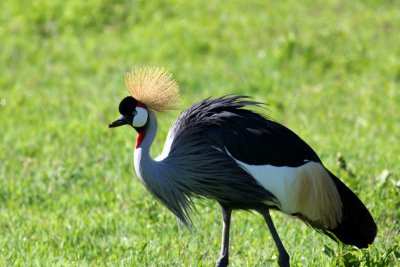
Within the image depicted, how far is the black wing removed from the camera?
14.3ft

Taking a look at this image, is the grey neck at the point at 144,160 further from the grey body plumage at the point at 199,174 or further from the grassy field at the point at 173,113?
the grassy field at the point at 173,113

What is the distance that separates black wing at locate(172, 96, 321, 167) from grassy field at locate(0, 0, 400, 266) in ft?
1.76

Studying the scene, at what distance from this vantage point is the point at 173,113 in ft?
22.6

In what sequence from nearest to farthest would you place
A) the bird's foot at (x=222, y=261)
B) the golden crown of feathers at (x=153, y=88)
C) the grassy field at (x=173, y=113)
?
the bird's foot at (x=222, y=261) < the golden crown of feathers at (x=153, y=88) < the grassy field at (x=173, y=113)

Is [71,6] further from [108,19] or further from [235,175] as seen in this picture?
[235,175]

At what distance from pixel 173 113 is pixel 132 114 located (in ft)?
7.83

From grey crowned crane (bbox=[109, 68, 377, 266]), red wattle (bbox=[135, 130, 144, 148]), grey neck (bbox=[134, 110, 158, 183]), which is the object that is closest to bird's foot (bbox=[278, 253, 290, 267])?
grey crowned crane (bbox=[109, 68, 377, 266])

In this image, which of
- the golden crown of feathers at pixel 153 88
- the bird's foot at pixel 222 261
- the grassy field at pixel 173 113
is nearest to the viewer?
the bird's foot at pixel 222 261

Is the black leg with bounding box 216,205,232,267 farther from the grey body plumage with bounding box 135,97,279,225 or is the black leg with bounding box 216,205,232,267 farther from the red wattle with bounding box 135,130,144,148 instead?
the red wattle with bounding box 135,130,144,148

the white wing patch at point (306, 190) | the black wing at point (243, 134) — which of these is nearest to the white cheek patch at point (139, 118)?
the black wing at point (243, 134)

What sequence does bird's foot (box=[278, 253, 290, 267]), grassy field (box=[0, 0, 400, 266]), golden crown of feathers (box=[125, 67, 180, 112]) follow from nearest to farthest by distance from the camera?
1. bird's foot (box=[278, 253, 290, 267])
2. golden crown of feathers (box=[125, 67, 180, 112])
3. grassy field (box=[0, 0, 400, 266])

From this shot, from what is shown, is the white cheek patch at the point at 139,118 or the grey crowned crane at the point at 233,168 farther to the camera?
the white cheek patch at the point at 139,118

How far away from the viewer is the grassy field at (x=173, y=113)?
4.98m

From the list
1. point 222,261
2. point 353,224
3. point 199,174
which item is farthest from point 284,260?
point 199,174
